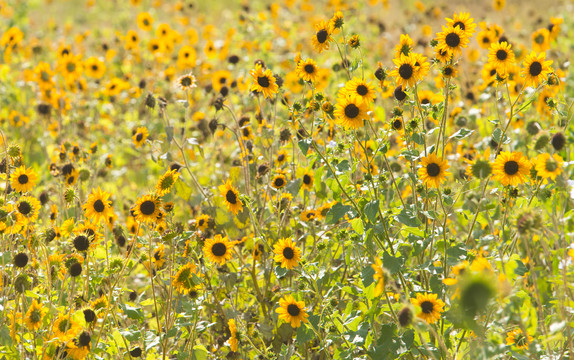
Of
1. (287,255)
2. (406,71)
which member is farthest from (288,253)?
(406,71)

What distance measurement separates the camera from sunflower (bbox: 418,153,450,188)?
2.27m

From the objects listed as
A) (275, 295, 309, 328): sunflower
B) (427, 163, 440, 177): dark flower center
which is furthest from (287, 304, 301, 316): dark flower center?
(427, 163, 440, 177): dark flower center

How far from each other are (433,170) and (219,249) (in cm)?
100

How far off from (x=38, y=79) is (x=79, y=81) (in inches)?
18.2

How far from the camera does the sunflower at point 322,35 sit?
8.61 feet

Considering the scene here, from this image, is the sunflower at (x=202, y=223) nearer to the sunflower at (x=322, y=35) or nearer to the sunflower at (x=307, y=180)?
the sunflower at (x=307, y=180)

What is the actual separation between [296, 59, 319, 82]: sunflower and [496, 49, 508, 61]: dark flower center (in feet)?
2.69

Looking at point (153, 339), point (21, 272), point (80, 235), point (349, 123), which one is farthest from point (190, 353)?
point (349, 123)

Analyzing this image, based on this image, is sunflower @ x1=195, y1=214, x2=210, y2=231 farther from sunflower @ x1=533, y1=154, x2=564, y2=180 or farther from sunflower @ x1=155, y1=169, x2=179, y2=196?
sunflower @ x1=533, y1=154, x2=564, y2=180

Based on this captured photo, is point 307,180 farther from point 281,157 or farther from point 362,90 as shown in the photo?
point 362,90

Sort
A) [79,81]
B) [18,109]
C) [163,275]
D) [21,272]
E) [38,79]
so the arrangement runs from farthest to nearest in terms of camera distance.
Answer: [18,109]
[79,81]
[38,79]
[163,275]
[21,272]

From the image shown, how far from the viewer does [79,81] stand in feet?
19.2

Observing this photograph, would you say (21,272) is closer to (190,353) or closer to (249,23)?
(190,353)

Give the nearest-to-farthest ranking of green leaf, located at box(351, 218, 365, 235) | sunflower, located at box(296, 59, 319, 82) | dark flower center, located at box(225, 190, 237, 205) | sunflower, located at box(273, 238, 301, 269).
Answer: green leaf, located at box(351, 218, 365, 235), sunflower, located at box(273, 238, 301, 269), sunflower, located at box(296, 59, 319, 82), dark flower center, located at box(225, 190, 237, 205)
